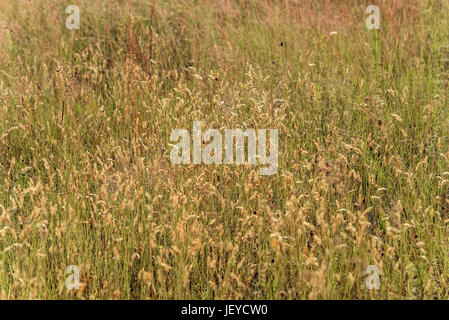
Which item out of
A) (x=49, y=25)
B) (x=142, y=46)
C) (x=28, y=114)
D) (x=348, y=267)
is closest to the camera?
(x=348, y=267)

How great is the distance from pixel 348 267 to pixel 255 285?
16.1 inches

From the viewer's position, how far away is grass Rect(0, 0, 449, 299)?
2.34 m

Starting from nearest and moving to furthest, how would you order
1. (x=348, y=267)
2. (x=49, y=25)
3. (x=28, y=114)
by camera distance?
1. (x=348, y=267)
2. (x=28, y=114)
3. (x=49, y=25)

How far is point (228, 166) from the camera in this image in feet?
9.46

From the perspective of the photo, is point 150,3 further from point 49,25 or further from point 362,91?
point 362,91

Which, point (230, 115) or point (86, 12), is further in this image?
point (86, 12)

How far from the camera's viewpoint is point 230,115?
330 centimetres

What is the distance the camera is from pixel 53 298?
2.28 meters

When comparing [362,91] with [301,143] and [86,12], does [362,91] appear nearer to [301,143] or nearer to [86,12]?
[301,143]

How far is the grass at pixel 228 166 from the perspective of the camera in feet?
7.68

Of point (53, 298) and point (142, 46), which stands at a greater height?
point (142, 46)
